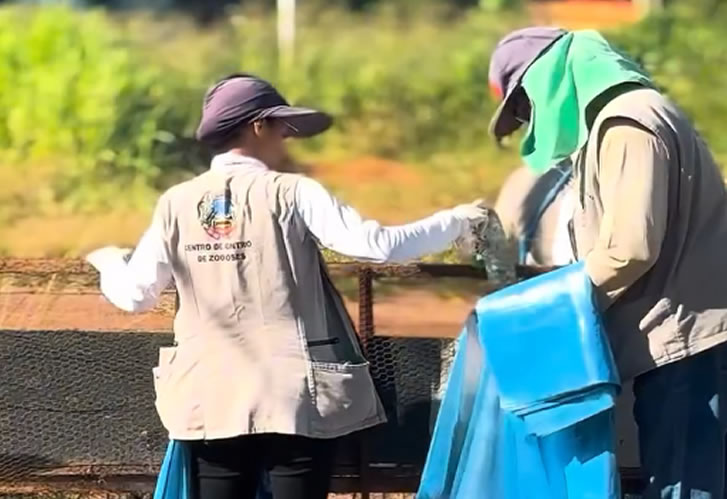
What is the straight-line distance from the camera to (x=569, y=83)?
115 inches

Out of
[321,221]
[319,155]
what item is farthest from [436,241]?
[319,155]

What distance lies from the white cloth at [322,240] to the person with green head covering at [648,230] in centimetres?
27

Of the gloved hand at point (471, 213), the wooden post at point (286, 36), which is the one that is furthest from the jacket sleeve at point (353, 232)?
the wooden post at point (286, 36)

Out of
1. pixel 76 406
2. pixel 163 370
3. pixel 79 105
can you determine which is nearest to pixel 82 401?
pixel 76 406

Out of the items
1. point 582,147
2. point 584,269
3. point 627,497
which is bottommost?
point 627,497

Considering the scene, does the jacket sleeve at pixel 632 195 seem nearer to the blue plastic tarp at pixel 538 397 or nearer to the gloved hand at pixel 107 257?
the blue plastic tarp at pixel 538 397

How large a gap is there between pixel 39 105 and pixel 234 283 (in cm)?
839

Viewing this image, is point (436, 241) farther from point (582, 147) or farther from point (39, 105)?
point (39, 105)

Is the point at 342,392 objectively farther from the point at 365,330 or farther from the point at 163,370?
the point at 365,330

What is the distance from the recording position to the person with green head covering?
110 inches

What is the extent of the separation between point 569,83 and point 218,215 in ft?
2.66

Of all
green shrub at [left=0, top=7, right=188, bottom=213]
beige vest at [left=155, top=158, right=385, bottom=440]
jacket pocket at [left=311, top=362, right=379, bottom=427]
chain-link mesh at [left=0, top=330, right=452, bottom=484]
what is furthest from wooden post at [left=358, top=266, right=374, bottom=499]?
green shrub at [left=0, top=7, right=188, bottom=213]

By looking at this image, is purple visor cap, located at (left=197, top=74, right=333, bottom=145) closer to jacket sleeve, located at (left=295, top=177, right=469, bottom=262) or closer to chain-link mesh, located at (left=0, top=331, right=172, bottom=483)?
jacket sleeve, located at (left=295, top=177, right=469, bottom=262)

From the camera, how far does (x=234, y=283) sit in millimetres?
3037
